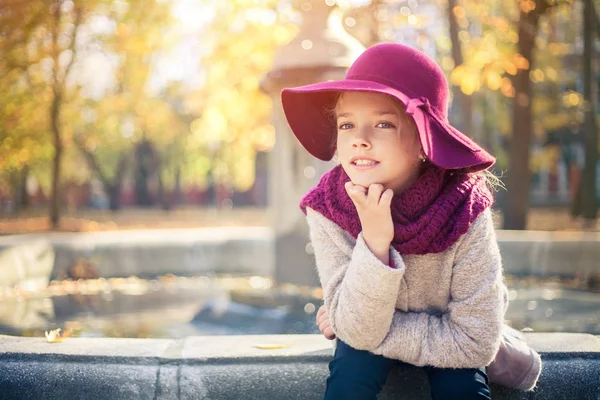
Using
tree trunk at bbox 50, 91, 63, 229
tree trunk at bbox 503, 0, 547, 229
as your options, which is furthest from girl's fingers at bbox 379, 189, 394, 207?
tree trunk at bbox 50, 91, 63, 229

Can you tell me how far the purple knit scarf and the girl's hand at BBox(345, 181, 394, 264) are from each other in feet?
0.24

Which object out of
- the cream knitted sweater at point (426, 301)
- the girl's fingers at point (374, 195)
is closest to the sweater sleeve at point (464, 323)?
the cream knitted sweater at point (426, 301)

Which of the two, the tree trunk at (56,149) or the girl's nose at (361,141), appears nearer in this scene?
the girl's nose at (361,141)

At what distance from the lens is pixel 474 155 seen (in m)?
2.04

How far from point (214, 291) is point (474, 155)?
419 centimetres

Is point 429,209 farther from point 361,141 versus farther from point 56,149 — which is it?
point 56,149

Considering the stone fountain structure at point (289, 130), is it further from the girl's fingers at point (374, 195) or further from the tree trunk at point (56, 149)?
the tree trunk at point (56, 149)

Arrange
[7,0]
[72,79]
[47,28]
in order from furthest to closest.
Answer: [72,79] → [47,28] → [7,0]

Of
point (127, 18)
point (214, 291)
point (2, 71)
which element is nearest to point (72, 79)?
point (127, 18)

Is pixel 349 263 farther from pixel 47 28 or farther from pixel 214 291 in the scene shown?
pixel 47 28

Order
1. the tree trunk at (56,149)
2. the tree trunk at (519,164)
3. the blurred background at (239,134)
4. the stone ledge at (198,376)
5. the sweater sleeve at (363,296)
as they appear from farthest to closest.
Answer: the tree trunk at (56,149)
the tree trunk at (519,164)
the blurred background at (239,134)
the stone ledge at (198,376)
the sweater sleeve at (363,296)

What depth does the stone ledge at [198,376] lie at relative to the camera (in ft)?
7.13

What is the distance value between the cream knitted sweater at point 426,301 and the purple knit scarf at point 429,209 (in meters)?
0.05

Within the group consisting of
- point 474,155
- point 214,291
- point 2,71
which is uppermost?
point 2,71
